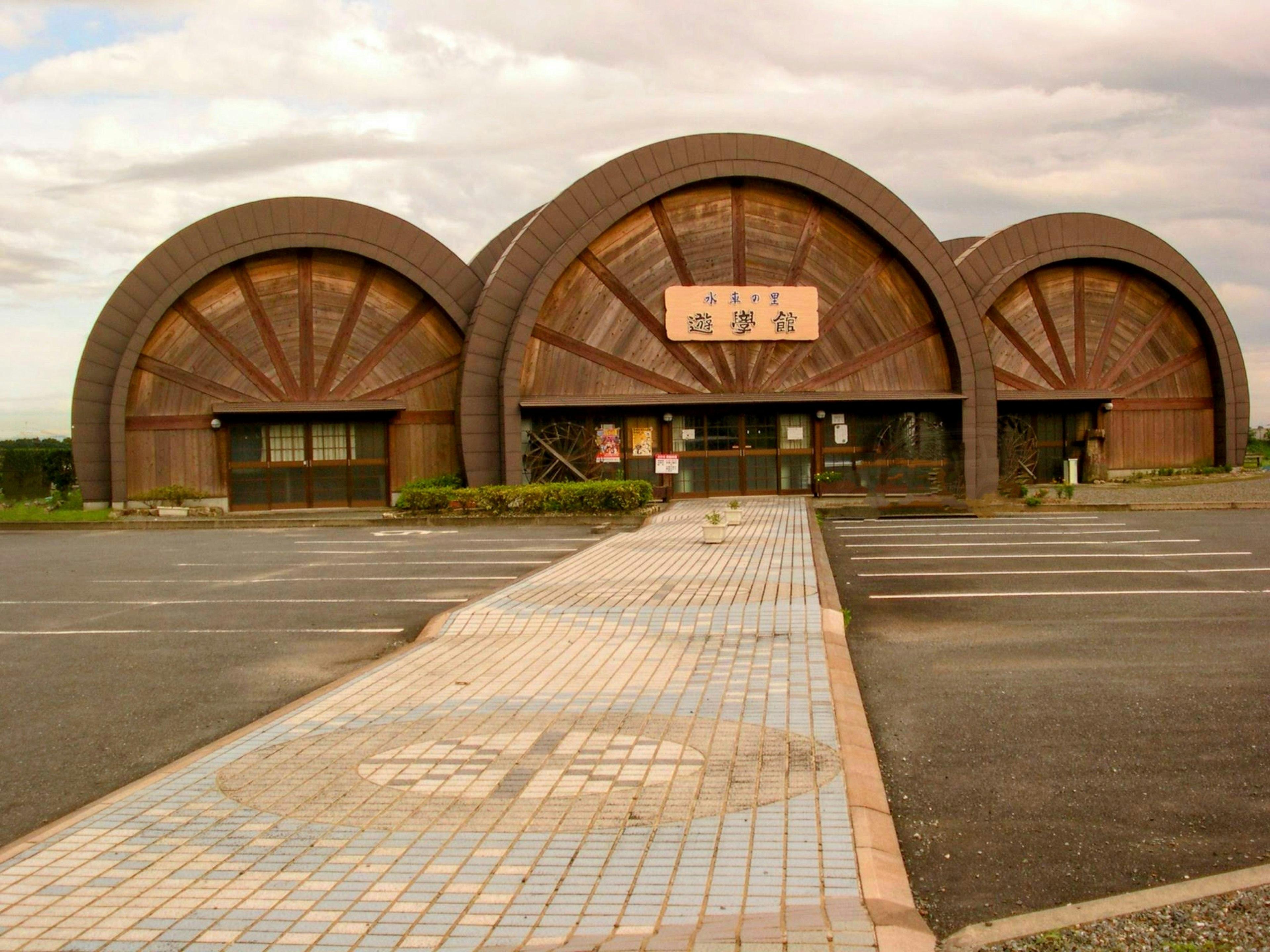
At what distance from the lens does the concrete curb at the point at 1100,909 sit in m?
4.55

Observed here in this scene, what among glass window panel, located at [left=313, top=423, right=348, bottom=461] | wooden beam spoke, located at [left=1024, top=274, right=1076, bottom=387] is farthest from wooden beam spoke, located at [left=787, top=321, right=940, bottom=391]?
glass window panel, located at [left=313, top=423, right=348, bottom=461]

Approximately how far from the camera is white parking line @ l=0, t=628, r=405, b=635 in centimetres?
1212

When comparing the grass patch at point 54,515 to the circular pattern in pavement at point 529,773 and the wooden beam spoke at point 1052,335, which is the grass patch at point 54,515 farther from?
the wooden beam spoke at point 1052,335

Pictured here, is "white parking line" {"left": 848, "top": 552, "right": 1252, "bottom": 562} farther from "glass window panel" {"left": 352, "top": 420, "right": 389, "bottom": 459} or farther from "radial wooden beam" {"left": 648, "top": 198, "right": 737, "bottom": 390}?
"glass window panel" {"left": 352, "top": 420, "right": 389, "bottom": 459}

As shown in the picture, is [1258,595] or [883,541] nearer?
[1258,595]

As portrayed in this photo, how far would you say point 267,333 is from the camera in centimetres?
3161

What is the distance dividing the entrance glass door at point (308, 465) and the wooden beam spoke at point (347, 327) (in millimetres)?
1248

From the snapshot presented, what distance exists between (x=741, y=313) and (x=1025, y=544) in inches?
535

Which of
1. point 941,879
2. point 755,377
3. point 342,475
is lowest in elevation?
point 941,879

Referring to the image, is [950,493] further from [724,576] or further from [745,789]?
[745,789]

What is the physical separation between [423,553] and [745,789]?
1451 cm

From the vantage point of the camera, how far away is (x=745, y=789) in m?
6.07

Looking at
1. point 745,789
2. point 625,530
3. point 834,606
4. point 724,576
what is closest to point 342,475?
point 625,530

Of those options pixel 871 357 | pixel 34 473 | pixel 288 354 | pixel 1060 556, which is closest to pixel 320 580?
pixel 1060 556
